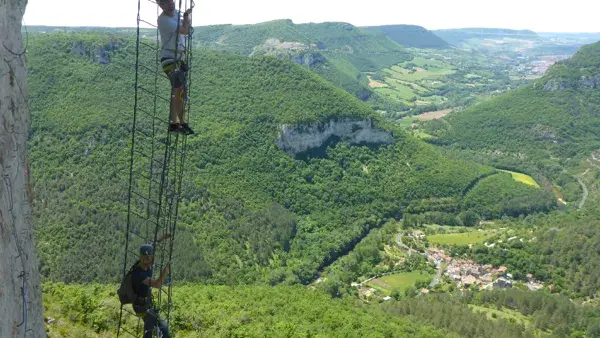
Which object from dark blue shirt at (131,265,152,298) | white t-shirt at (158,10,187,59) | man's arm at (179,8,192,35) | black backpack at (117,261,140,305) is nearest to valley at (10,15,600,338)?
black backpack at (117,261,140,305)

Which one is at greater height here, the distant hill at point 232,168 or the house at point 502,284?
the distant hill at point 232,168

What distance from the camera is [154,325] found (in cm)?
833

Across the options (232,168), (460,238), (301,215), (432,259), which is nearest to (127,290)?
(232,168)

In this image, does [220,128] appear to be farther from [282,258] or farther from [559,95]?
[559,95]

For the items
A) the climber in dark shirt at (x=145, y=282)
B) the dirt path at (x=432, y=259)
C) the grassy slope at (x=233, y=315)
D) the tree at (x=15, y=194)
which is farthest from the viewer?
the dirt path at (x=432, y=259)

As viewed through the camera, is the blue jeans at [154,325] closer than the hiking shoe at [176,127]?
No

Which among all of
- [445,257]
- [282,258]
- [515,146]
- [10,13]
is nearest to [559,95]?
[515,146]

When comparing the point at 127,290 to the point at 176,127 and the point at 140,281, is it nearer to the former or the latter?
the point at 140,281

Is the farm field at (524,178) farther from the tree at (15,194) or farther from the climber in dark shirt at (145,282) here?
the tree at (15,194)

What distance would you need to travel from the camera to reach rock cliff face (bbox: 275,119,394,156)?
87188 millimetres

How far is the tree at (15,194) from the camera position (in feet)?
19.8

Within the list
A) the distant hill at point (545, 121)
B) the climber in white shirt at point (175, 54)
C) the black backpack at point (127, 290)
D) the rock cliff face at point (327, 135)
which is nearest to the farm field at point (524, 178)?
the distant hill at point (545, 121)

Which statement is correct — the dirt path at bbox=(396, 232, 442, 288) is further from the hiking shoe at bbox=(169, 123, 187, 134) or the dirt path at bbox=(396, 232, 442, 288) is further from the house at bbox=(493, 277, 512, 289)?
the hiking shoe at bbox=(169, 123, 187, 134)

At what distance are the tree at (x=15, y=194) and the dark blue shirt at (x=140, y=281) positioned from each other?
1511mm
